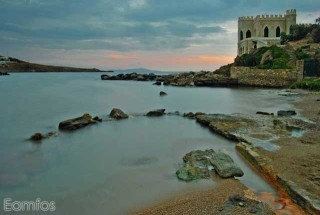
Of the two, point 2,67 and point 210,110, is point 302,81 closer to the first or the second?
point 210,110

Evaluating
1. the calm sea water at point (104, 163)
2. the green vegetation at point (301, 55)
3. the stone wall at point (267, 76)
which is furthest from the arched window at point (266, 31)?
the calm sea water at point (104, 163)

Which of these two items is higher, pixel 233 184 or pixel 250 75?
pixel 250 75

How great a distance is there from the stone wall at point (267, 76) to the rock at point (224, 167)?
3522 cm

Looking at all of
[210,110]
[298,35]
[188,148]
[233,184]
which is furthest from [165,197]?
[298,35]

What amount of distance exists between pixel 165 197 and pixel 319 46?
45278 mm

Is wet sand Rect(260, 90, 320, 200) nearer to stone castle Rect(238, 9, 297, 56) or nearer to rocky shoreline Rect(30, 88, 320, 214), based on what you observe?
rocky shoreline Rect(30, 88, 320, 214)

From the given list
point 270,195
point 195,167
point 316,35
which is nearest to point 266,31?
point 316,35

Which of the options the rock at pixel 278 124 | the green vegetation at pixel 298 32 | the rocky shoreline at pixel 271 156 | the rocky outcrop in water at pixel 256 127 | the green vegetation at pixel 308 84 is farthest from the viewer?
the green vegetation at pixel 298 32

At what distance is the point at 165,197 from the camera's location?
9055 millimetres

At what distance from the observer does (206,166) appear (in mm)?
11023

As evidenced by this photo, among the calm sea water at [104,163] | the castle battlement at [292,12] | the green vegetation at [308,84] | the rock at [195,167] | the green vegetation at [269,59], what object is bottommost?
the calm sea water at [104,163]

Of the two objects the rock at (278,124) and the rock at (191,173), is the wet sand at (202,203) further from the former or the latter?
the rock at (278,124)

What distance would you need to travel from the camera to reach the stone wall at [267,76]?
43.4 metres

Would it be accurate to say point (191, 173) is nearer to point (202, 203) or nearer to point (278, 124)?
point (202, 203)
